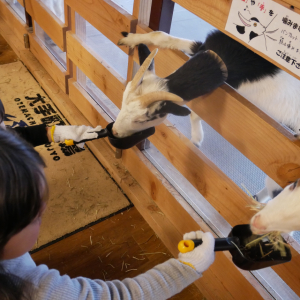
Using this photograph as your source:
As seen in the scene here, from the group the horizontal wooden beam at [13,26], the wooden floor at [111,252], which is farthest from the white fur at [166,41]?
the horizontal wooden beam at [13,26]

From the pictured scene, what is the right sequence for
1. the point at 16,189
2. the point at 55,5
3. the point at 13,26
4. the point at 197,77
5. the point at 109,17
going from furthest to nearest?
the point at 13,26, the point at 55,5, the point at 109,17, the point at 197,77, the point at 16,189

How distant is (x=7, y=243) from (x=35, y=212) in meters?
0.10

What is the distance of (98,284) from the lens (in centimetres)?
85

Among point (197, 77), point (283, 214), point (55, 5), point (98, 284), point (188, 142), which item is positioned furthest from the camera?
point (55, 5)

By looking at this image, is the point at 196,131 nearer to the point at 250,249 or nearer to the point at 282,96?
the point at 282,96

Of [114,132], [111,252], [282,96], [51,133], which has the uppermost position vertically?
[282,96]

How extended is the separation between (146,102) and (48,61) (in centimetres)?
165

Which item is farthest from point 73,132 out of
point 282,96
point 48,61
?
point 48,61

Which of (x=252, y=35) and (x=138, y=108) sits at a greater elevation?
(x=252, y=35)

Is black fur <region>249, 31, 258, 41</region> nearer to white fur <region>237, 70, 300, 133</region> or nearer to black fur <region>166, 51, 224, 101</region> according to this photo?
black fur <region>166, 51, 224, 101</region>

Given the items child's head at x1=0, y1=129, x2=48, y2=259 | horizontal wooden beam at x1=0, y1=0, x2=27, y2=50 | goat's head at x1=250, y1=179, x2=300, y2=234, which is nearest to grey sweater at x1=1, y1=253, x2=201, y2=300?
child's head at x1=0, y1=129, x2=48, y2=259

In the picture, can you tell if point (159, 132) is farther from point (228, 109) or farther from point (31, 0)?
point (31, 0)

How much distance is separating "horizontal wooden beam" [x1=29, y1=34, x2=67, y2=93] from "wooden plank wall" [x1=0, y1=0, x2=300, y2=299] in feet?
0.06

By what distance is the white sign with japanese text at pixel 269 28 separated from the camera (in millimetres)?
707
